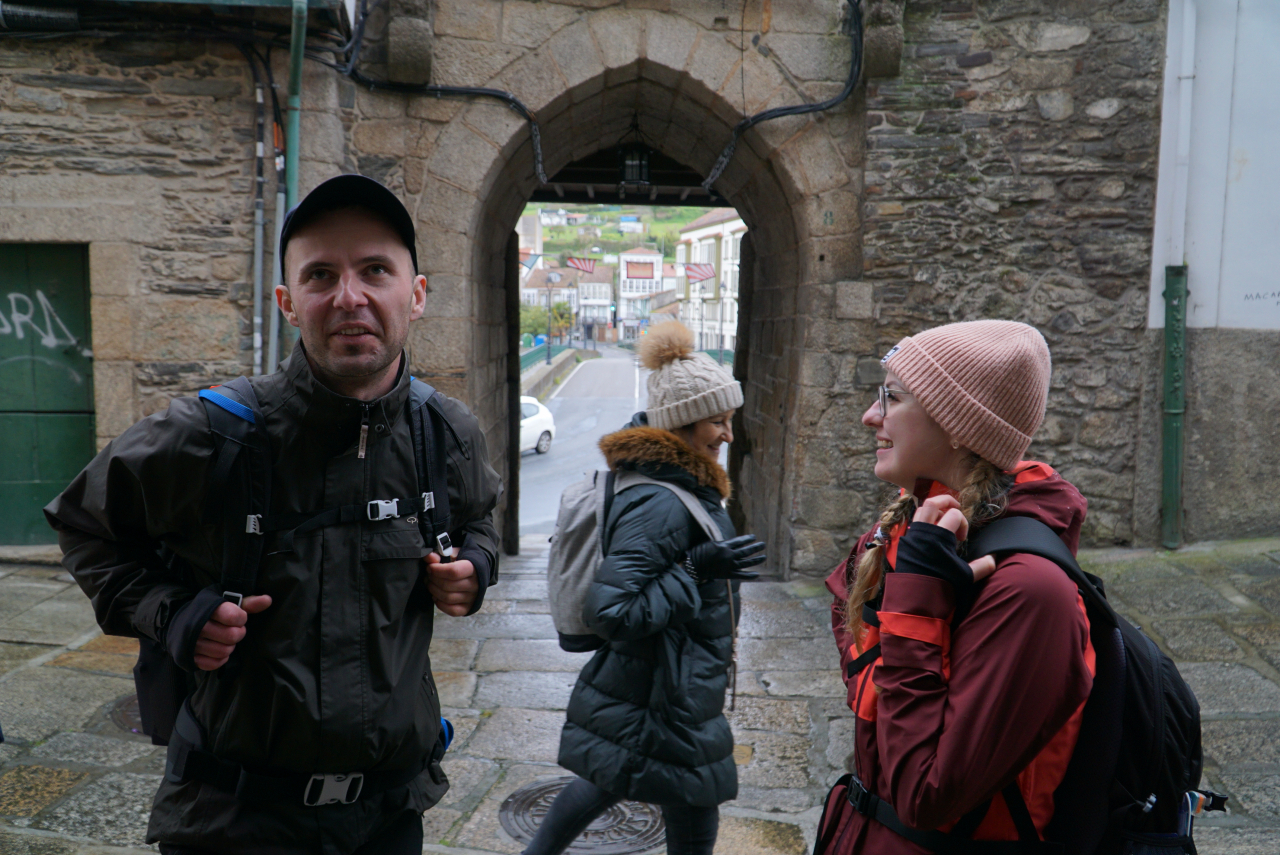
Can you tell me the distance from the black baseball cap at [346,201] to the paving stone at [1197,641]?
408 cm

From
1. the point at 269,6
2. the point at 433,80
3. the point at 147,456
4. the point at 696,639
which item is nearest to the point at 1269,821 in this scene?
the point at 696,639

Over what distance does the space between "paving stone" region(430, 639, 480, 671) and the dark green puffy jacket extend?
2.14m

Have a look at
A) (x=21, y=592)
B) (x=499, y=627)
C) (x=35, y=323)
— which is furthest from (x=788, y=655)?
(x=35, y=323)

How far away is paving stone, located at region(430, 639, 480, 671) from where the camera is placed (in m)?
4.37

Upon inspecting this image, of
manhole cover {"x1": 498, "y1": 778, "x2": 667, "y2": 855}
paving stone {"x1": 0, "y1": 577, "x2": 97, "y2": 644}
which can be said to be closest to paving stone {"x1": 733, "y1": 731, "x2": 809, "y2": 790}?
manhole cover {"x1": 498, "y1": 778, "x2": 667, "y2": 855}

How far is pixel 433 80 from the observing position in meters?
5.34

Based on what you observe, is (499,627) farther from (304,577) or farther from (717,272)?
(717,272)

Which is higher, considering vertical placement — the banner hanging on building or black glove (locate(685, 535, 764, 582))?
the banner hanging on building

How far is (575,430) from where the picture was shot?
22578 millimetres

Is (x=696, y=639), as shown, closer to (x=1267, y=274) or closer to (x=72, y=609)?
(x=72, y=609)

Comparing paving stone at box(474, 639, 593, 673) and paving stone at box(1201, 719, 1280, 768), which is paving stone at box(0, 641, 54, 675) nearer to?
Answer: paving stone at box(474, 639, 593, 673)

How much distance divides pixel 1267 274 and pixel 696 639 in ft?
16.9

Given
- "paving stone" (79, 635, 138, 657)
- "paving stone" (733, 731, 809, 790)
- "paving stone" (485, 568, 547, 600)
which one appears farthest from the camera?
"paving stone" (485, 568, 547, 600)

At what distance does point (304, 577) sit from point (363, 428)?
0.83 feet
